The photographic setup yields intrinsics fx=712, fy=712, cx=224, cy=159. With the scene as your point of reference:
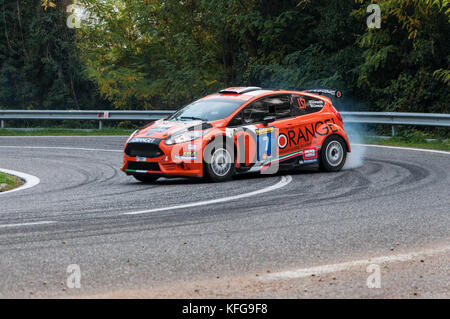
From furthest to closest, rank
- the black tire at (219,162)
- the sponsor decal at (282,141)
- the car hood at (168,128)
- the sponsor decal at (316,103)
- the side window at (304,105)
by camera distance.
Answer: the sponsor decal at (316,103) → the side window at (304,105) → the sponsor decal at (282,141) → the car hood at (168,128) → the black tire at (219,162)

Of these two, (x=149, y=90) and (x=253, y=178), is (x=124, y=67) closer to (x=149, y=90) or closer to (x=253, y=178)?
(x=149, y=90)

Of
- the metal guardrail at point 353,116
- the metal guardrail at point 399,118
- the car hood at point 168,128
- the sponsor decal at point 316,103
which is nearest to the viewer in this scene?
the car hood at point 168,128

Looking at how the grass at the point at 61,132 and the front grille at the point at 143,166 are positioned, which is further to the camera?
the grass at the point at 61,132

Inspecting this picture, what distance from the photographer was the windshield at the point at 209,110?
40.1 ft

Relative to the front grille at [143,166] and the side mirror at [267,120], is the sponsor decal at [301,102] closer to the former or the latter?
the side mirror at [267,120]

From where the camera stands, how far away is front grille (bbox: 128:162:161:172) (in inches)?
458

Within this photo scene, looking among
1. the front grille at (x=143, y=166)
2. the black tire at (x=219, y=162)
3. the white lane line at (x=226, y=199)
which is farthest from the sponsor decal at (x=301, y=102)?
the front grille at (x=143, y=166)

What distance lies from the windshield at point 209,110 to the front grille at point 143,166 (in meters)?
1.20

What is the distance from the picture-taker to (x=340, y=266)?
240 inches

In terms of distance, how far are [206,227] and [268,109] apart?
5.11 m

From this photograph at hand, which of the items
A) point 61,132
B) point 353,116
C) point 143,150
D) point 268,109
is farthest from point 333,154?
point 61,132

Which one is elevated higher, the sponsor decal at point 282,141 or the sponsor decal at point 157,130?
Result: the sponsor decal at point 157,130

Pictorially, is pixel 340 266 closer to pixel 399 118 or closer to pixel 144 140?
pixel 144 140

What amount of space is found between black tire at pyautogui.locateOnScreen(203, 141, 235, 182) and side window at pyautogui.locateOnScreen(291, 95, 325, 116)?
1736 millimetres
